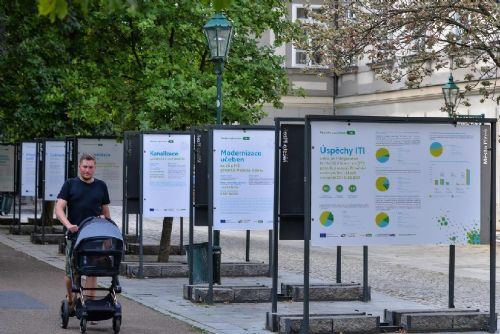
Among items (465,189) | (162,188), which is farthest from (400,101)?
(465,189)

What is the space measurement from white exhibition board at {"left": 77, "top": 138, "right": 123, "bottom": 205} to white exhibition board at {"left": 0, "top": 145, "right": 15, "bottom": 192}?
39.1 ft

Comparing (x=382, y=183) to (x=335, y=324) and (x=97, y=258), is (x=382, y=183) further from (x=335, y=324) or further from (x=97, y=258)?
(x=97, y=258)

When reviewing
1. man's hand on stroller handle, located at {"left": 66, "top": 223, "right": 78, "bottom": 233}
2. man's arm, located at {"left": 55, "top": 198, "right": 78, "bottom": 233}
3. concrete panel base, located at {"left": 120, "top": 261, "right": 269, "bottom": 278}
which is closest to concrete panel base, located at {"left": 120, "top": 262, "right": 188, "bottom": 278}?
concrete panel base, located at {"left": 120, "top": 261, "right": 269, "bottom": 278}

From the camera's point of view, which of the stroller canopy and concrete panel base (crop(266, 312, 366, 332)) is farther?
concrete panel base (crop(266, 312, 366, 332))

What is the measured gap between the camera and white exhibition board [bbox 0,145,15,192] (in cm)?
3566

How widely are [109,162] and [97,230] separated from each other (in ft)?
36.7

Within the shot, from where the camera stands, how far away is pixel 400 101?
1714 inches

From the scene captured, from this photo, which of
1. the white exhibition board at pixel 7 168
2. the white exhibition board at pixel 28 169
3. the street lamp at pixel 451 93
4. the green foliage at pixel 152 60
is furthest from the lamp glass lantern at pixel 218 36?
the white exhibition board at pixel 7 168

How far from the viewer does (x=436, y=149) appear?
13086mm

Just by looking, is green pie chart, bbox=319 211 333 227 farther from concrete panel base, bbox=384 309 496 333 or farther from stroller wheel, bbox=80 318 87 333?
stroller wheel, bbox=80 318 87 333

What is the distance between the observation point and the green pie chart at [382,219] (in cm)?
1280

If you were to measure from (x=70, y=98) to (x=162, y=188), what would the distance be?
10.5 meters

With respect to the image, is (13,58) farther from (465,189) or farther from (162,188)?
(465,189)

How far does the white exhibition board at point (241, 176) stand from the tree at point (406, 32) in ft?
30.9
